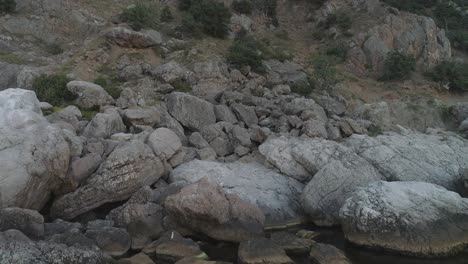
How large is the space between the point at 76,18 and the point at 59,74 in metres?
9.43

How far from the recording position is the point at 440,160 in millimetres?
25047

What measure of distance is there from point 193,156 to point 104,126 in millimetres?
4882

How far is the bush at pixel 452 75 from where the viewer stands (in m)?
43.0

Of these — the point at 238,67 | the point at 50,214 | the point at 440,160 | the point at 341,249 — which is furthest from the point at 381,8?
the point at 50,214

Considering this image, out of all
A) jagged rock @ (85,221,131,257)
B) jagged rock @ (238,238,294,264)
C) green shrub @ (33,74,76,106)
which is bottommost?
green shrub @ (33,74,76,106)

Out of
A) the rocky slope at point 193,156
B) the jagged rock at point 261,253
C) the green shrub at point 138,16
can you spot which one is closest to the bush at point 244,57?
the rocky slope at point 193,156

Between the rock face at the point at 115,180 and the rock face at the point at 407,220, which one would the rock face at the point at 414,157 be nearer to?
the rock face at the point at 407,220

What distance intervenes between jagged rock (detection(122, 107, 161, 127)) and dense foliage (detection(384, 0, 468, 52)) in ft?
142

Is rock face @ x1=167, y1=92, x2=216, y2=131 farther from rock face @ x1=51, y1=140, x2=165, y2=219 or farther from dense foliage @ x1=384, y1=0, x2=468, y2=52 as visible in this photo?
dense foliage @ x1=384, y1=0, x2=468, y2=52

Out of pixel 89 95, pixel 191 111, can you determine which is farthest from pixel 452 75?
pixel 89 95

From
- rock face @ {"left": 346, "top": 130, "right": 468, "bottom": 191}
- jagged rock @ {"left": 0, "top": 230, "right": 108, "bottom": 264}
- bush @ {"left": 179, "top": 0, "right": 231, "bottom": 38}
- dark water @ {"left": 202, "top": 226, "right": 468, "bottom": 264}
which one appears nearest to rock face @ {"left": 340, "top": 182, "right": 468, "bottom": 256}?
dark water @ {"left": 202, "top": 226, "right": 468, "bottom": 264}

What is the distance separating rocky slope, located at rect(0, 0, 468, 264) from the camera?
1631cm

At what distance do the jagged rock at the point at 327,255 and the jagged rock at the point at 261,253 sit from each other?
39.4 inches

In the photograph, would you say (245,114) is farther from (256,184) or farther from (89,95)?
(89,95)
